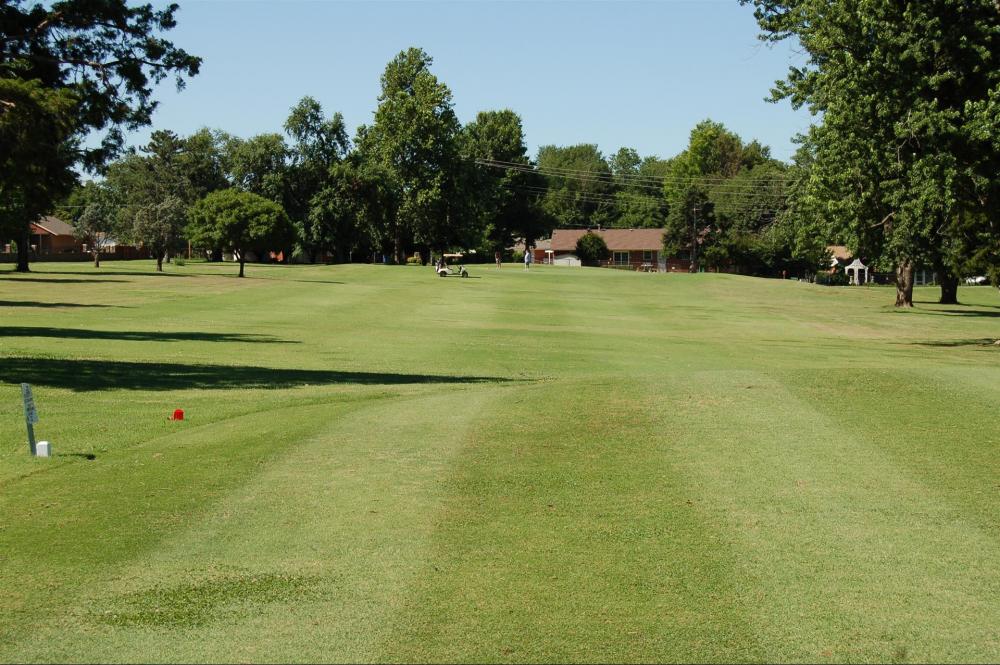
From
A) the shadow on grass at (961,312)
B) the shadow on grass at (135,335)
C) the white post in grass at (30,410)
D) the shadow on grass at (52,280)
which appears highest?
the white post in grass at (30,410)

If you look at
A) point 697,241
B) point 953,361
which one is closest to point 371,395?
point 953,361

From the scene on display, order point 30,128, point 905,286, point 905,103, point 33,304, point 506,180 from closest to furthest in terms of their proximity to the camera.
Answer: point 30,128 → point 905,103 → point 33,304 → point 905,286 → point 506,180

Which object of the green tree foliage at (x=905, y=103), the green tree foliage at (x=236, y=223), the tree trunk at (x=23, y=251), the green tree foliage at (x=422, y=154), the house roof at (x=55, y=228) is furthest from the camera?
the house roof at (x=55, y=228)

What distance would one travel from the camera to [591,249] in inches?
5920

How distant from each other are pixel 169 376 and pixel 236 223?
6336 centimetres

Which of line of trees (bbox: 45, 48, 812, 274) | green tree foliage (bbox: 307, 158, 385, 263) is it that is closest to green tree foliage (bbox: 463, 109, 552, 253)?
line of trees (bbox: 45, 48, 812, 274)

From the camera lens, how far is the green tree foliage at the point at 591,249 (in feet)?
493

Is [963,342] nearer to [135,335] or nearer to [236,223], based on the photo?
[135,335]

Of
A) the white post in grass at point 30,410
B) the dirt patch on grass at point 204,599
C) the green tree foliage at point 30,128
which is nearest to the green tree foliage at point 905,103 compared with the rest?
the green tree foliage at point 30,128

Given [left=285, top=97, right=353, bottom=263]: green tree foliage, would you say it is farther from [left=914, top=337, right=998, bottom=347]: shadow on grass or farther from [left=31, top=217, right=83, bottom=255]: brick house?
[left=914, top=337, right=998, bottom=347]: shadow on grass

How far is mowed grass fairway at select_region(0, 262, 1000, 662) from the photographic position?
711cm

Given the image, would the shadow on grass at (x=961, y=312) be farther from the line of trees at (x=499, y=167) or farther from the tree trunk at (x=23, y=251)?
Result: the tree trunk at (x=23, y=251)

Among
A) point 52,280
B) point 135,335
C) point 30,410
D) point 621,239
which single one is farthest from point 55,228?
point 30,410

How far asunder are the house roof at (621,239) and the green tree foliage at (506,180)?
6356mm
